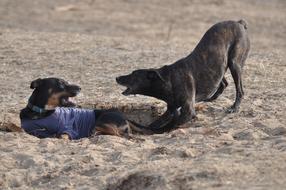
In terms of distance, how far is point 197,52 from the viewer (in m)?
11.5

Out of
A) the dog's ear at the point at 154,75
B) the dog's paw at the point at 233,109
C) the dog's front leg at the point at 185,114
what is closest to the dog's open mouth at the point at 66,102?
the dog's ear at the point at 154,75

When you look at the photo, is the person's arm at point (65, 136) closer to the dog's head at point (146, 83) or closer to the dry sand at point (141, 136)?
the dry sand at point (141, 136)

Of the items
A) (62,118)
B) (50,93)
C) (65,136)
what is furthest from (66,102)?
(65,136)

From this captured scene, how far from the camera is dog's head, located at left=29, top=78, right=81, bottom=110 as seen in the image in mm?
10938

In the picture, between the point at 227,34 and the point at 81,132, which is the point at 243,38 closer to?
the point at 227,34

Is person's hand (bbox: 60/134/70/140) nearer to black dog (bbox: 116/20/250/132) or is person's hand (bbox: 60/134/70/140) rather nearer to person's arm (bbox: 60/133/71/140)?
person's arm (bbox: 60/133/71/140)

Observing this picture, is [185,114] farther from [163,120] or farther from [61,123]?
[61,123]

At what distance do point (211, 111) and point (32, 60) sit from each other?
4727mm

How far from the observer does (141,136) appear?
1070cm

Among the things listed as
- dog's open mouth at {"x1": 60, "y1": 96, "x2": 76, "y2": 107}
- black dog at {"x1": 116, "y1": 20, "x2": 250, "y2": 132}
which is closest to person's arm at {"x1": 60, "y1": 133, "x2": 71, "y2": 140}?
dog's open mouth at {"x1": 60, "y1": 96, "x2": 76, "y2": 107}

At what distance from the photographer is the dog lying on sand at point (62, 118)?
1075 centimetres

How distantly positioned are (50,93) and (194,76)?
6.17ft

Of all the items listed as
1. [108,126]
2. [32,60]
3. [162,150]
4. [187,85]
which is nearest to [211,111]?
[187,85]

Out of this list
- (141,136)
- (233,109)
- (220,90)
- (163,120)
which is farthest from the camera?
(220,90)
